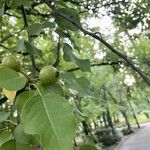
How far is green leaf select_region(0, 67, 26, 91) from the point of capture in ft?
3.57

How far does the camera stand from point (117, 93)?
124 feet

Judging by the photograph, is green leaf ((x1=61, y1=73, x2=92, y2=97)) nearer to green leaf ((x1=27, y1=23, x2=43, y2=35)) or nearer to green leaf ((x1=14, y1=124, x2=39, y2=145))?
green leaf ((x1=14, y1=124, x2=39, y2=145))

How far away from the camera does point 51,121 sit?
1014 mm

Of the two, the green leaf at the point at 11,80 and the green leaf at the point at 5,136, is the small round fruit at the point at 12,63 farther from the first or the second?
the green leaf at the point at 5,136

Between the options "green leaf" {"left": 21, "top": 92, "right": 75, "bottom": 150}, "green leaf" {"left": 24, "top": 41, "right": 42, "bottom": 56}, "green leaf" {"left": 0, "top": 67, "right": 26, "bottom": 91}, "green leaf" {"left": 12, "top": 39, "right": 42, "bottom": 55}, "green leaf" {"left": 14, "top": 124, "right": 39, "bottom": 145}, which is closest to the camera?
"green leaf" {"left": 21, "top": 92, "right": 75, "bottom": 150}

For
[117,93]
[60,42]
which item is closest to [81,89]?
[60,42]

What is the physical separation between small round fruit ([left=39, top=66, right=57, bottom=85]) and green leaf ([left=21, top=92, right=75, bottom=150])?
11 cm

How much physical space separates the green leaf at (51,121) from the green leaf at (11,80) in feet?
0.20

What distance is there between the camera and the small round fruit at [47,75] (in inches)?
46.1

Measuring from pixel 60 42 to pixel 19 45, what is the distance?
453mm

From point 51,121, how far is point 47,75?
0.62ft

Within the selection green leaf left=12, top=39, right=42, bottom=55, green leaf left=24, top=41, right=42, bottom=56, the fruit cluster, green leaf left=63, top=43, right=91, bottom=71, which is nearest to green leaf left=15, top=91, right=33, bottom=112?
the fruit cluster

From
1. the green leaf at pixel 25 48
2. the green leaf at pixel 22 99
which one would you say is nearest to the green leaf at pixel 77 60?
the green leaf at pixel 25 48

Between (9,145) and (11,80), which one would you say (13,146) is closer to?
(9,145)
